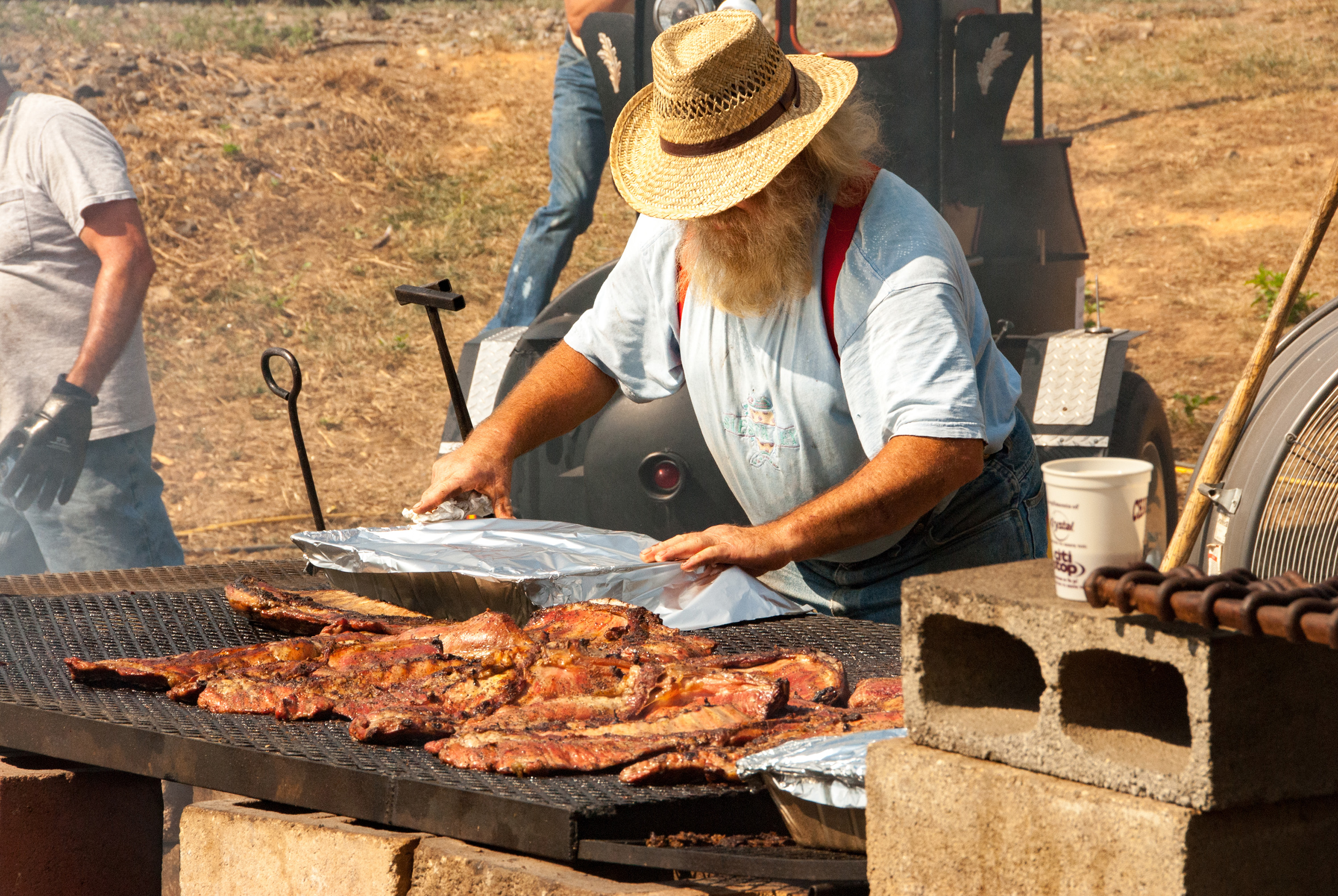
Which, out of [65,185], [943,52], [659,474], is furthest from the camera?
[943,52]

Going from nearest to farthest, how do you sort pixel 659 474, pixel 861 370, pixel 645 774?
pixel 645 774 → pixel 861 370 → pixel 659 474

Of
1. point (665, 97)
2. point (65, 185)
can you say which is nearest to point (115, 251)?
point (65, 185)

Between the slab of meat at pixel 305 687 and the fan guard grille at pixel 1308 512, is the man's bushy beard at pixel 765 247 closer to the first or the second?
the slab of meat at pixel 305 687

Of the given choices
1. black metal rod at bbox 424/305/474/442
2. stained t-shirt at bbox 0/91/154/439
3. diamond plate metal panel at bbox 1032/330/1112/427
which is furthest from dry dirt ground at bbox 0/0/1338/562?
black metal rod at bbox 424/305/474/442

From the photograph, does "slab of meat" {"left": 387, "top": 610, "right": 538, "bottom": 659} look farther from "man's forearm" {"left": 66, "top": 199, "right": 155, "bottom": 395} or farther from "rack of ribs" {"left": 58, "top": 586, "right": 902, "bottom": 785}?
"man's forearm" {"left": 66, "top": 199, "right": 155, "bottom": 395}

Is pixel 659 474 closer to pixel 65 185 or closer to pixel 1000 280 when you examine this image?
Result: pixel 1000 280

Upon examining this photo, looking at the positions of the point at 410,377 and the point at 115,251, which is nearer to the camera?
the point at 115,251

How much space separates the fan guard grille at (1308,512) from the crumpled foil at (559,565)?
4.11ft

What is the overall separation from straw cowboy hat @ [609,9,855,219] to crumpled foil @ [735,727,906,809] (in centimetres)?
112

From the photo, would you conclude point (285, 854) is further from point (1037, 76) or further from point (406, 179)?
point (406, 179)

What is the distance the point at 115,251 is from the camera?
4.72m

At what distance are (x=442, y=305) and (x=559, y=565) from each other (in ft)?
2.96

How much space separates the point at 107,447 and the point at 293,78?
35.5 ft

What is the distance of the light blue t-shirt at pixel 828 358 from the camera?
8.26ft
